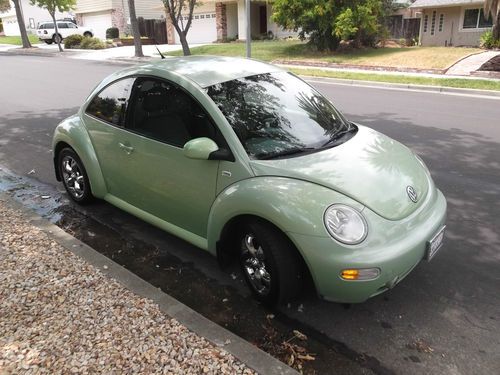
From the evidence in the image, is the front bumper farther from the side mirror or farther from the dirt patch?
the dirt patch

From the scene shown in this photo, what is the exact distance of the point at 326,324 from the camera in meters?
3.07

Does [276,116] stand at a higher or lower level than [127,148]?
higher

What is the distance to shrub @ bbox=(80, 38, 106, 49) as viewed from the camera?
31.5m

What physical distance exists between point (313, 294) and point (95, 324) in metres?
A: 1.51

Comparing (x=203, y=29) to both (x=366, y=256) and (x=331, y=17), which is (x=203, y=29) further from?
(x=366, y=256)

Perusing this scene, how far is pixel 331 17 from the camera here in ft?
66.1

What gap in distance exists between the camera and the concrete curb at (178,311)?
2578 mm

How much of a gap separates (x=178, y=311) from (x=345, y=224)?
1228 mm

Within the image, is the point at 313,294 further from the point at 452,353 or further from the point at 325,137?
the point at 325,137

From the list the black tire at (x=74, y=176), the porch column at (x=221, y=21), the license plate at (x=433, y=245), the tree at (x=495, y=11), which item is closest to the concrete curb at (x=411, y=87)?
the tree at (x=495, y=11)

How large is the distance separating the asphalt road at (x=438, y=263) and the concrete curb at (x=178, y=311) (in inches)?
21.7

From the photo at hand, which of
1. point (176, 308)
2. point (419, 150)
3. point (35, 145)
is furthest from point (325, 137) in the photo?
point (35, 145)

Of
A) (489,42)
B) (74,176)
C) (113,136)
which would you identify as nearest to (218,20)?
(489,42)

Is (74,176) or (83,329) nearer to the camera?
(83,329)
